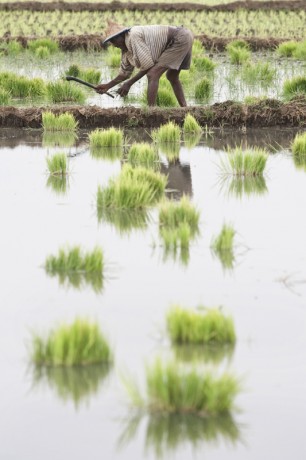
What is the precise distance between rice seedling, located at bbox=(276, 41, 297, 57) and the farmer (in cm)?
500

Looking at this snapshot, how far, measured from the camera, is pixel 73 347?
3.30 meters

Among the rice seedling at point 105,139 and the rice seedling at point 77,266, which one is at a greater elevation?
the rice seedling at point 105,139

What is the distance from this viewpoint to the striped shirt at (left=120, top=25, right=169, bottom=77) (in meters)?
8.34

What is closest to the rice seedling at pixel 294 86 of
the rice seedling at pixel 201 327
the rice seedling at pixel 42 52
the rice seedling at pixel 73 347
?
the rice seedling at pixel 42 52

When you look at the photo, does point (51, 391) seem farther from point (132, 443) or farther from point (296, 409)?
point (296, 409)

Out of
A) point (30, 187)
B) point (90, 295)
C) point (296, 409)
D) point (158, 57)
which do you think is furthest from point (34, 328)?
point (158, 57)

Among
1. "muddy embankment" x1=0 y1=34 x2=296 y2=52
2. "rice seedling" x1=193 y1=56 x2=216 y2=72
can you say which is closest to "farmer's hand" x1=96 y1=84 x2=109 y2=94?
"rice seedling" x1=193 y1=56 x2=216 y2=72

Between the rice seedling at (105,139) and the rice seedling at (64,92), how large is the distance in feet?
6.54

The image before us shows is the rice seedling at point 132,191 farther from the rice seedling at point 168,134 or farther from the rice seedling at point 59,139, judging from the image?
the rice seedling at point 59,139

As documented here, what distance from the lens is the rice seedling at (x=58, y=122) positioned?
27.7 feet

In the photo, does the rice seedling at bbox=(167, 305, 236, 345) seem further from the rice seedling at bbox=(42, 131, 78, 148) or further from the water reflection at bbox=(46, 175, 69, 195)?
the rice seedling at bbox=(42, 131, 78, 148)

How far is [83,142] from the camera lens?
8.26m

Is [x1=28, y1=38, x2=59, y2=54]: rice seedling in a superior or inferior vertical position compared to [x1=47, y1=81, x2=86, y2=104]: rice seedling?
superior

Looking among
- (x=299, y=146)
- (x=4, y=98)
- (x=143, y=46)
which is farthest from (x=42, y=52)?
(x=299, y=146)
